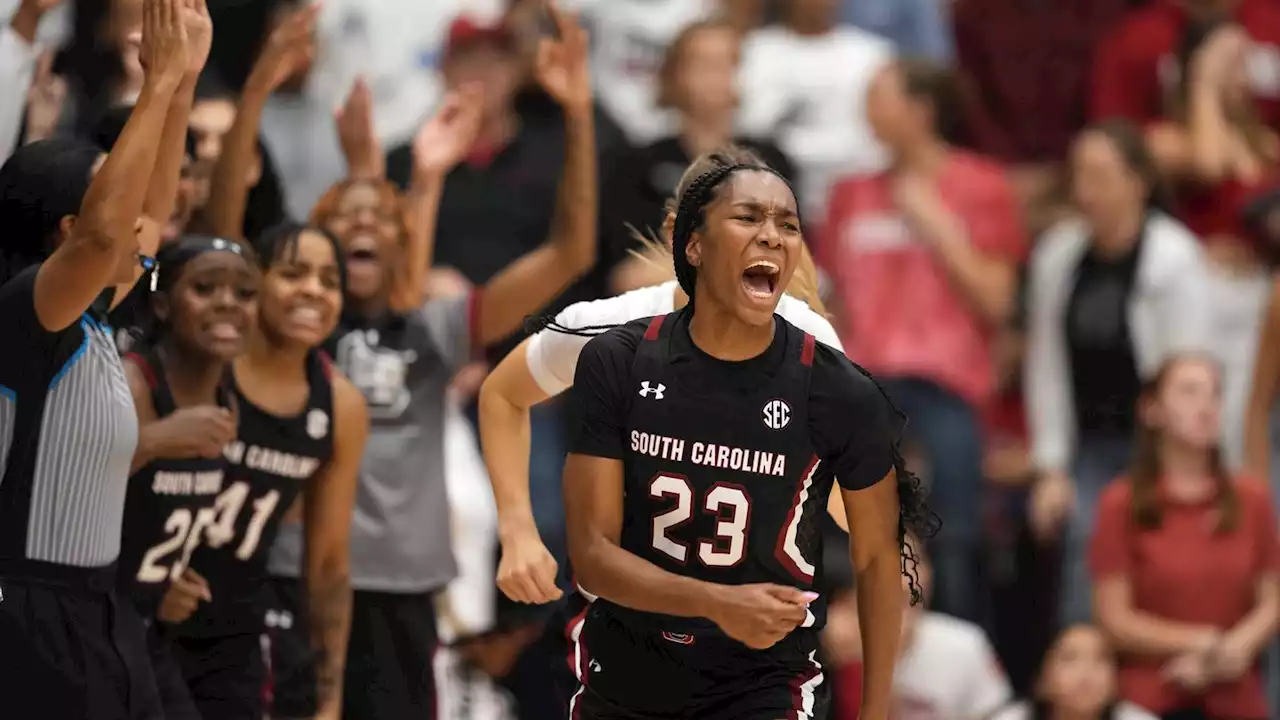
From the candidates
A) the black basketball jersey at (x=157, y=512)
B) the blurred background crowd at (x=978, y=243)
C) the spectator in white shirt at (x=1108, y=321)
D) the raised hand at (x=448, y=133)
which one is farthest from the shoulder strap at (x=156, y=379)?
the spectator in white shirt at (x=1108, y=321)

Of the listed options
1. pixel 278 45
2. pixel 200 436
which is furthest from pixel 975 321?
pixel 200 436

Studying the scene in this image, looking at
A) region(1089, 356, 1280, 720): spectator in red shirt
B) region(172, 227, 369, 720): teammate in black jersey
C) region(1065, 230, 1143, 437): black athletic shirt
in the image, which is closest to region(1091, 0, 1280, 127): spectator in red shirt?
region(1065, 230, 1143, 437): black athletic shirt

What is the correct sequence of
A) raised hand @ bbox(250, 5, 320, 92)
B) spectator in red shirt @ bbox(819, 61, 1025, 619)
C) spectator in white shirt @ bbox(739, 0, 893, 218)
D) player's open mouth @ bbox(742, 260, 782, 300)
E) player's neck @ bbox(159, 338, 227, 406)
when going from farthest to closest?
spectator in white shirt @ bbox(739, 0, 893, 218), spectator in red shirt @ bbox(819, 61, 1025, 619), raised hand @ bbox(250, 5, 320, 92), player's neck @ bbox(159, 338, 227, 406), player's open mouth @ bbox(742, 260, 782, 300)

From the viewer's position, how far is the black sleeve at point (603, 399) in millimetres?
4543

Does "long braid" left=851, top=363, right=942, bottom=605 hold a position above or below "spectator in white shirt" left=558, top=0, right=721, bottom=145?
below

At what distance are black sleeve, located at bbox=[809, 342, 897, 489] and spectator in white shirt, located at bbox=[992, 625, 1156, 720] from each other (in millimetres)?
3223

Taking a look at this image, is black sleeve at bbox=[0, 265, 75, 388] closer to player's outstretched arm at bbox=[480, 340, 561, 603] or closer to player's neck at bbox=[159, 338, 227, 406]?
player's neck at bbox=[159, 338, 227, 406]

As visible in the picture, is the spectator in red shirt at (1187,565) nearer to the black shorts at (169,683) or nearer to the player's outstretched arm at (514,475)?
the player's outstretched arm at (514,475)

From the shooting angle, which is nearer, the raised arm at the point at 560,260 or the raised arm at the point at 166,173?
the raised arm at the point at 166,173

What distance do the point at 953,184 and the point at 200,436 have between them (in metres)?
4.14

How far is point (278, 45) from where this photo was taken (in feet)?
20.3

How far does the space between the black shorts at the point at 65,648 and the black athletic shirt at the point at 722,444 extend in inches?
44.6

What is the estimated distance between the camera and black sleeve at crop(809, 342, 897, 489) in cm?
455

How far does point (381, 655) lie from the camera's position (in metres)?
6.22
